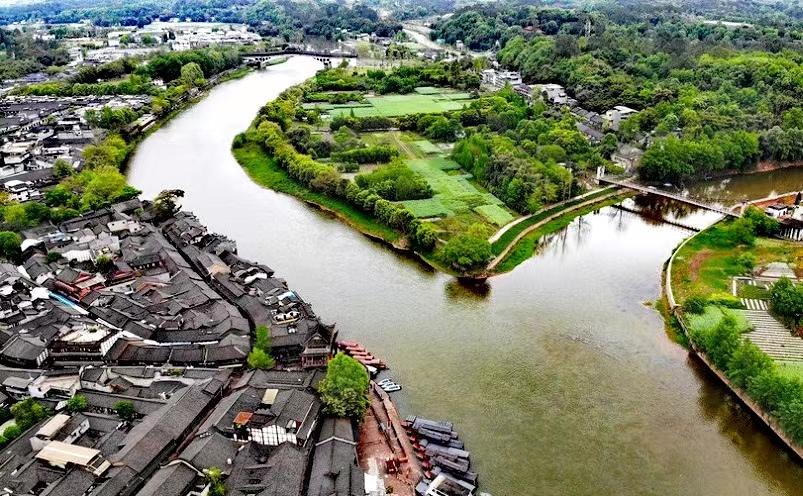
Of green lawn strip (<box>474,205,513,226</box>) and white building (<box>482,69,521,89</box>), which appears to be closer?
green lawn strip (<box>474,205,513,226</box>)

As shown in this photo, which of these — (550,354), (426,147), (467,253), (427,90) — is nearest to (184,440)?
(550,354)

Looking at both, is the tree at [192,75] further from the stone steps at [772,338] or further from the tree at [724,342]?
the tree at [724,342]

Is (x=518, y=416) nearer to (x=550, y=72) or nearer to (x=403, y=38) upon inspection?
(x=550, y=72)

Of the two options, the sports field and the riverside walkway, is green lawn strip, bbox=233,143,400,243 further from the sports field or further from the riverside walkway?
the riverside walkway

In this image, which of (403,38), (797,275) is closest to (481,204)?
(797,275)

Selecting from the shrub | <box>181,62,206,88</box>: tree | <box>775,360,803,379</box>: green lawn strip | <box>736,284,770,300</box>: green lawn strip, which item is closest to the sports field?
the shrub

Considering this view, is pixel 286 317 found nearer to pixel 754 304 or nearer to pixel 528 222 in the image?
pixel 528 222
